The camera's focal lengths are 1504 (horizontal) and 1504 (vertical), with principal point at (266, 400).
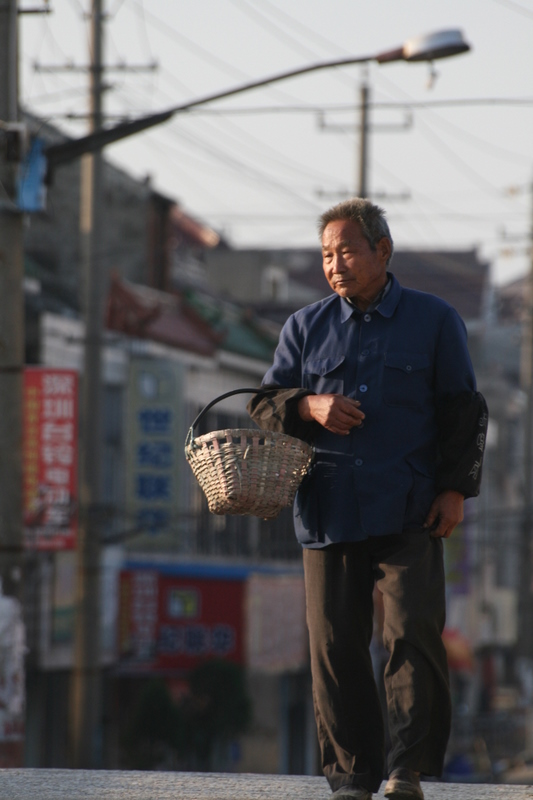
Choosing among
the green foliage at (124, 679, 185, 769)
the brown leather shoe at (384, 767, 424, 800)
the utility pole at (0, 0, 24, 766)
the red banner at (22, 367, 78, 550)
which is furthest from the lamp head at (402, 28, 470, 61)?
the green foliage at (124, 679, 185, 769)

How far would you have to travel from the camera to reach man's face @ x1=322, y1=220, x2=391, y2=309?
16.6ft

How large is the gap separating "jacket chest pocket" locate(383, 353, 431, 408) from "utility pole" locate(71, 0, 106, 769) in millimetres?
14127

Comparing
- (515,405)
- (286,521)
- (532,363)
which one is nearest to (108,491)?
(286,521)

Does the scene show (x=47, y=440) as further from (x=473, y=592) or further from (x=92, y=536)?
(x=473, y=592)

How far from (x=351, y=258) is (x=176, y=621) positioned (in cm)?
1984

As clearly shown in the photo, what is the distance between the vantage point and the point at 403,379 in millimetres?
5105

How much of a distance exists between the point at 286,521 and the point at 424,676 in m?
26.7

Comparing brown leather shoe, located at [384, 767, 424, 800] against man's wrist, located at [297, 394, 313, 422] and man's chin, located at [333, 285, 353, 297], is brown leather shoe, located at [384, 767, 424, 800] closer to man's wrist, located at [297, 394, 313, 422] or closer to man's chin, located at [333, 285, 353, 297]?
man's wrist, located at [297, 394, 313, 422]

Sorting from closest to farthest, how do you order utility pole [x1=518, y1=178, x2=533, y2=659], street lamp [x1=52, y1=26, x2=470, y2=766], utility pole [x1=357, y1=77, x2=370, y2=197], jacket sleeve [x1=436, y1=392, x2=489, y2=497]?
jacket sleeve [x1=436, y1=392, x2=489, y2=497]
street lamp [x1=52, y1=26, x2=470, y2=766]
utility pole [x1=357, y1=77, x2=370, y2=197]
utility pole [x1=518, y1=178, x2=533, y2=659]

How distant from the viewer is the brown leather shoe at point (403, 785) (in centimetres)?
492

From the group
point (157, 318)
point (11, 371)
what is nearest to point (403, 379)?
point (11, 371)

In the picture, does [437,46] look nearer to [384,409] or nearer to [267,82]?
[267,82]

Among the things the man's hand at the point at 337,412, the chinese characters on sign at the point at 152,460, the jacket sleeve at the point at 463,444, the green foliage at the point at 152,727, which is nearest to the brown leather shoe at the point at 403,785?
the jacket sleeve at the point at 463,444

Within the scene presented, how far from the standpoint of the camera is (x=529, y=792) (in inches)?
229
